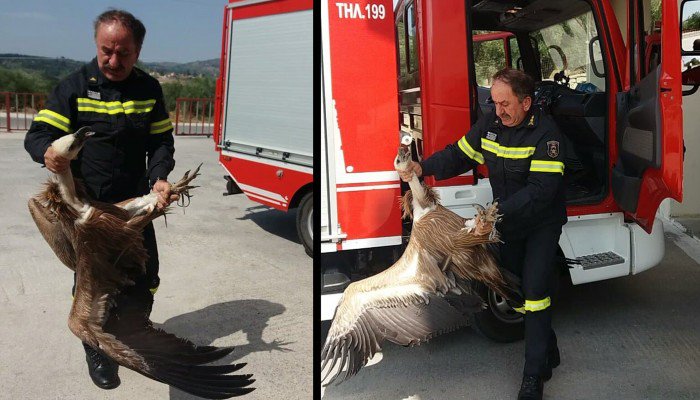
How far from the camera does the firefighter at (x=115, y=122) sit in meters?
2.18

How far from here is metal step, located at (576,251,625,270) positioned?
9.43ft

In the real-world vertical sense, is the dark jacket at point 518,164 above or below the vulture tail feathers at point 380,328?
above

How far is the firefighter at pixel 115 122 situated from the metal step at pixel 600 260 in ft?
6.80

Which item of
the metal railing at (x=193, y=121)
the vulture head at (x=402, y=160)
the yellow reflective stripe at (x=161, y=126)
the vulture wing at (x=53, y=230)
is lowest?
the vulture wing at (x=53, y=230)

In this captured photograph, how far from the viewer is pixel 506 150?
2242 mm

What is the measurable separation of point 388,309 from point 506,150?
2.67ft

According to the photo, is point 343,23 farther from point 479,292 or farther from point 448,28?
point 479,292

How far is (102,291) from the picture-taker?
7.27 ft

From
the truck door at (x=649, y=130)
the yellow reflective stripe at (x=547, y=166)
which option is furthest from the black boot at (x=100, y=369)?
the truck door at (x=649, y=130)

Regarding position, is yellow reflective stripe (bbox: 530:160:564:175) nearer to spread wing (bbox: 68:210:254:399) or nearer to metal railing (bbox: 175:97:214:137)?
spread wing (bbox: 68:210:254:399)

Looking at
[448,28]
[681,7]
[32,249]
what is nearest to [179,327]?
[32,249]

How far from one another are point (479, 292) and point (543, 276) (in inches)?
14.1

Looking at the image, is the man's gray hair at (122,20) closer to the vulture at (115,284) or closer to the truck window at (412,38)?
the vulture at (115,284)

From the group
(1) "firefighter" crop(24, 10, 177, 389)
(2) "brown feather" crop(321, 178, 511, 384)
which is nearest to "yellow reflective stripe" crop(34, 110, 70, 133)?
(1) "firefighter" crop(24, 10, 177, 389)
